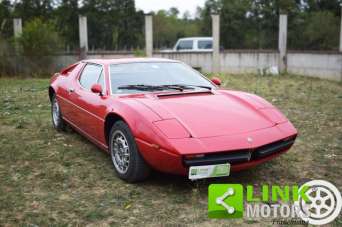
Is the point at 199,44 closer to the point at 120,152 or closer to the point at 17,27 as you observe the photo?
the point at 17,27

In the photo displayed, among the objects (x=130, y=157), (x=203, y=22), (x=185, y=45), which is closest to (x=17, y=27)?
(x=185, y=45)

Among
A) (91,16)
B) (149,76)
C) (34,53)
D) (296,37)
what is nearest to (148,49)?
(34,53)

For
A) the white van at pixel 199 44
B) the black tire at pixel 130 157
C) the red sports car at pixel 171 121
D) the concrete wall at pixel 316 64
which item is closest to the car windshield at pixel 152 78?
the red sports car at pixel 171 121

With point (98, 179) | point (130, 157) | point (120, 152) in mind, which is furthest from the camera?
point (98, 179)

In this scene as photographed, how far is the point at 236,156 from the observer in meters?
4.02

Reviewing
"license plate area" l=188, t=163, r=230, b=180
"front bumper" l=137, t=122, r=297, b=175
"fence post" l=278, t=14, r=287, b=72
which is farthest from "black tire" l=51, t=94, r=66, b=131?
"fence post" l=278, t=14, r=287, b=72

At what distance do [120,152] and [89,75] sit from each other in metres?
1.67

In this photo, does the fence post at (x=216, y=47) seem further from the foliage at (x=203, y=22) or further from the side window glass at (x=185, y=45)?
the foliage at (x=203, y=22)

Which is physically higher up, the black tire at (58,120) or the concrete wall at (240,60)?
the concrete wall at (240,60)

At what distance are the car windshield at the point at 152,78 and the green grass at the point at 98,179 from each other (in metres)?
1.00

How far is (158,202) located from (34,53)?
44.6 ft

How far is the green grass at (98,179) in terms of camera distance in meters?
3.77

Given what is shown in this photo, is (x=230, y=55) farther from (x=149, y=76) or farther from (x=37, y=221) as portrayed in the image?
(x=37, y=221)

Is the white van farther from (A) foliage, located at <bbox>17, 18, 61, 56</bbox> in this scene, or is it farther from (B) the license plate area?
(B) the license plate area
